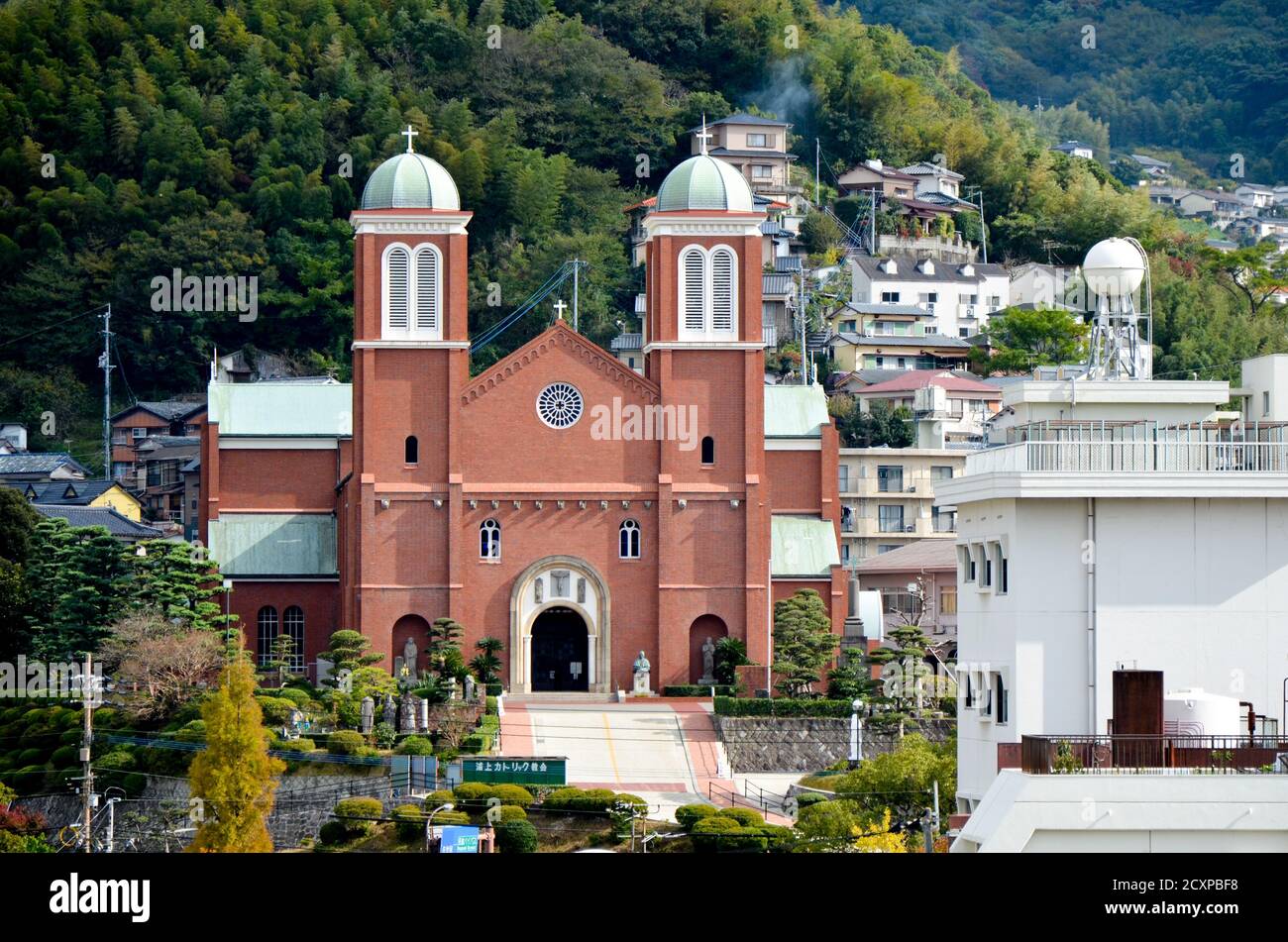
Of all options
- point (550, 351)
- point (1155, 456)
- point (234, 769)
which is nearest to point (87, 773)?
point (234, 769)

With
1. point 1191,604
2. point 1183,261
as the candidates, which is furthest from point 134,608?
point 1183,261

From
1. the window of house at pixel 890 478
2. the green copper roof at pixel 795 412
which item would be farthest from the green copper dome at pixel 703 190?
the window of house at pixel 890 478

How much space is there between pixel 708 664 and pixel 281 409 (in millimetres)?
14672

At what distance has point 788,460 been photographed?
232ft

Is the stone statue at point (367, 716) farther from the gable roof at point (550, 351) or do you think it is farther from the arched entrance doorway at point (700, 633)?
the gable roof at point (550, 351)

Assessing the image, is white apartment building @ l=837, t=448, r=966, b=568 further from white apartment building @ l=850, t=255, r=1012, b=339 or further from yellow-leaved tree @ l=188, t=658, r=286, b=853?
yellow-leaved tree @ l=188, t=658, r=286, b=853

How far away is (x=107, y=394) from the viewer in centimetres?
9931

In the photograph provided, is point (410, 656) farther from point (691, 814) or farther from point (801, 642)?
point (691, 814)

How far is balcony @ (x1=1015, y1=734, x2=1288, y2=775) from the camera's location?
20.6 meters

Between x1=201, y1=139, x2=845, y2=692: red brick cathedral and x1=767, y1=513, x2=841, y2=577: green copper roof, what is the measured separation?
2.07 m

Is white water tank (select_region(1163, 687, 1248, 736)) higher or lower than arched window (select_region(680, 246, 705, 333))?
lower

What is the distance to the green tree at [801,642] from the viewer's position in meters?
62.1

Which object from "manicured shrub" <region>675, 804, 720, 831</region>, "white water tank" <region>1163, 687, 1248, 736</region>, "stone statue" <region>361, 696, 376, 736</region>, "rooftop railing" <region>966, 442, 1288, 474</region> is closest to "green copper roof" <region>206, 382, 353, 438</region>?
"stone statue" <region>361, 696, 376, 736</region>
